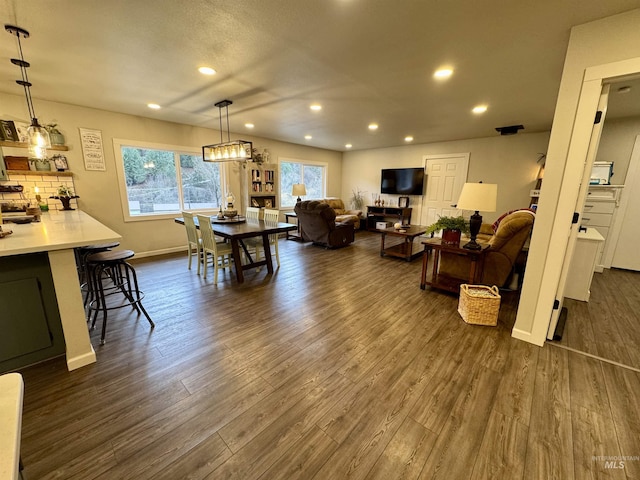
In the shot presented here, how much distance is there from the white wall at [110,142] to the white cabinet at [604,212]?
6946 millimetres

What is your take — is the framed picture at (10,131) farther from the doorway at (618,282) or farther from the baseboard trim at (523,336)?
the doorway at (618,282)

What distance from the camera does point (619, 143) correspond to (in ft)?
13.6

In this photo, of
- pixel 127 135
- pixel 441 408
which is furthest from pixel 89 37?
pixel 441 408

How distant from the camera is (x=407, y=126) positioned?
16.4 ft

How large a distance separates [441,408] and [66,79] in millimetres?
4787

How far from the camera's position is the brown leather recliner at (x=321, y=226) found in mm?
5117

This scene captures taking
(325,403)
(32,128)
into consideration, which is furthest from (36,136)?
(325,403)

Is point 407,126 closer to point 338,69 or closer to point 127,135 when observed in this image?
point 338,69

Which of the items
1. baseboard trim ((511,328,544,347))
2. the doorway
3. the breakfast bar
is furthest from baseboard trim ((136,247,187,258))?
the doorway

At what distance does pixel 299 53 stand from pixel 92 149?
383 centimetres

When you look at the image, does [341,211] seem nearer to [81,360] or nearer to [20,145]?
[20,145]

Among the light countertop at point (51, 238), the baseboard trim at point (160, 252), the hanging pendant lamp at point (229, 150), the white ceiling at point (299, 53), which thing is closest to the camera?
the light countertop at point (51, 238)

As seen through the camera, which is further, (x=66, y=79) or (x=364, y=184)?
(x=364, y=184)

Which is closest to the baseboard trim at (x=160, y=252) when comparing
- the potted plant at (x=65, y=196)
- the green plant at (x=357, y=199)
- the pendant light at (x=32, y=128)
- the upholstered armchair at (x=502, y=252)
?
the potted plant at (x=65, y=196)
